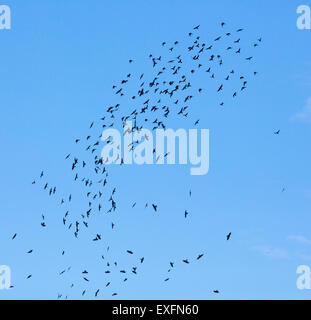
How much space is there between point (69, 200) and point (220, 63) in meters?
6.81

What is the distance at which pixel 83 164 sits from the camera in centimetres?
2481
